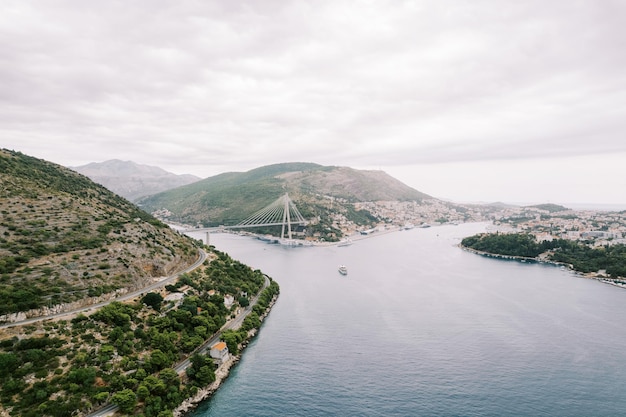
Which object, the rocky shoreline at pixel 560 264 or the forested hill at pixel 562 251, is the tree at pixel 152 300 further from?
the forested hill at pixel 562 251

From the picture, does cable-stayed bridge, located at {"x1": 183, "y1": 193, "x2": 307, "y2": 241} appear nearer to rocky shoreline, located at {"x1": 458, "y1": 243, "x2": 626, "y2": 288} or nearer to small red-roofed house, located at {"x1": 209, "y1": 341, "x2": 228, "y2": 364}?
rocky shoreline, located at {"x1": 458, "y1": 243, "x2": 626, "y2": 288}

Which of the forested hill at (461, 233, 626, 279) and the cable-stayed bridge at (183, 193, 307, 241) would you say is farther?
the cable-stayed bridge at (183, 193, 307, 241)

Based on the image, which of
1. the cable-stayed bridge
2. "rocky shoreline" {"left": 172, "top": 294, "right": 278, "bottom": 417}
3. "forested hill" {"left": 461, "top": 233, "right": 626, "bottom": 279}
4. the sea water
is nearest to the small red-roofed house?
"rocky shoreline" {"left": 172, "top": 294, "right": 278, "bottom": 417}

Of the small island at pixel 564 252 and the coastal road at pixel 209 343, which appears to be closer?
the coastal road at pixel 209 343

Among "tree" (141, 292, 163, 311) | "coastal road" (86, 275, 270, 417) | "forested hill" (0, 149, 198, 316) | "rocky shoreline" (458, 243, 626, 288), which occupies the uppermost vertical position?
"forested hill" (0, 149, 198, 316)

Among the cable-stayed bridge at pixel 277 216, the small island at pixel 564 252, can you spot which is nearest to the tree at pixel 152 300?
the small island at pixel 564 252

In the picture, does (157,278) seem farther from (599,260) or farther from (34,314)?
(599,260)

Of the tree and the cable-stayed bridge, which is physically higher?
the cable-stayed bridge
